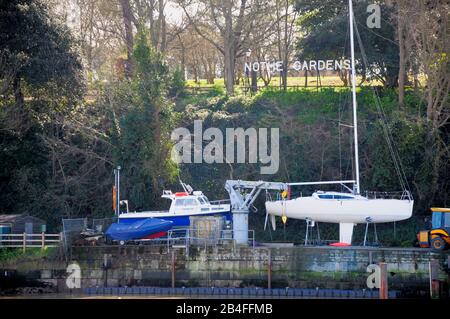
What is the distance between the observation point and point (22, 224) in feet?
134

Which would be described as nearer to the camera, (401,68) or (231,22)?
(401,68)

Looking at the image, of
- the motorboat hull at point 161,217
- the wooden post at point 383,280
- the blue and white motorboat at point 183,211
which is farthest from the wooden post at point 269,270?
the wooden post at point 383,280

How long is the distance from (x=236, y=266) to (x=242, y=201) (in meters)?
3.54

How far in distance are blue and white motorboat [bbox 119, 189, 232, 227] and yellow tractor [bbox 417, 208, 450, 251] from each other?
9.33 m

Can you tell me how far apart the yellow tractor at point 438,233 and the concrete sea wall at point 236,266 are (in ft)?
2.50

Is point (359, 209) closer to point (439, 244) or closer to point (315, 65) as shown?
point (439, 244)

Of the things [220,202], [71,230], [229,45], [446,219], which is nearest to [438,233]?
[446,219]

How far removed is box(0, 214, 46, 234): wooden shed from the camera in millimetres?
40562

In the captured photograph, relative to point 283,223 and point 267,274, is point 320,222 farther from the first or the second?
point 267,274

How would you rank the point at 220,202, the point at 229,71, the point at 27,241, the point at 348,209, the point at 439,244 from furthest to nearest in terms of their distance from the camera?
the point at 229,71 < the point at 220,202 < the point at 27,241 < the point at 348,209 < the point at 439,244

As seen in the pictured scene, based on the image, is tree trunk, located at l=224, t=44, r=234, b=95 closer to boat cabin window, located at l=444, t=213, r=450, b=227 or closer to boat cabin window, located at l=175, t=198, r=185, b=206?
boat cabin window, located at l=175, t=198, r=185, b=206

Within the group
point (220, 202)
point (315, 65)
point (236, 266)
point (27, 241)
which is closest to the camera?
point (236, 266)

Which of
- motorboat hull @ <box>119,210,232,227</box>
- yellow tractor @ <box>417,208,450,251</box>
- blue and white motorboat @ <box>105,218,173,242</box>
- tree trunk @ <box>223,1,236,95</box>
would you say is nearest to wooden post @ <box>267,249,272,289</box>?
motorboat hull @ <box>119,210,232,227</box>
